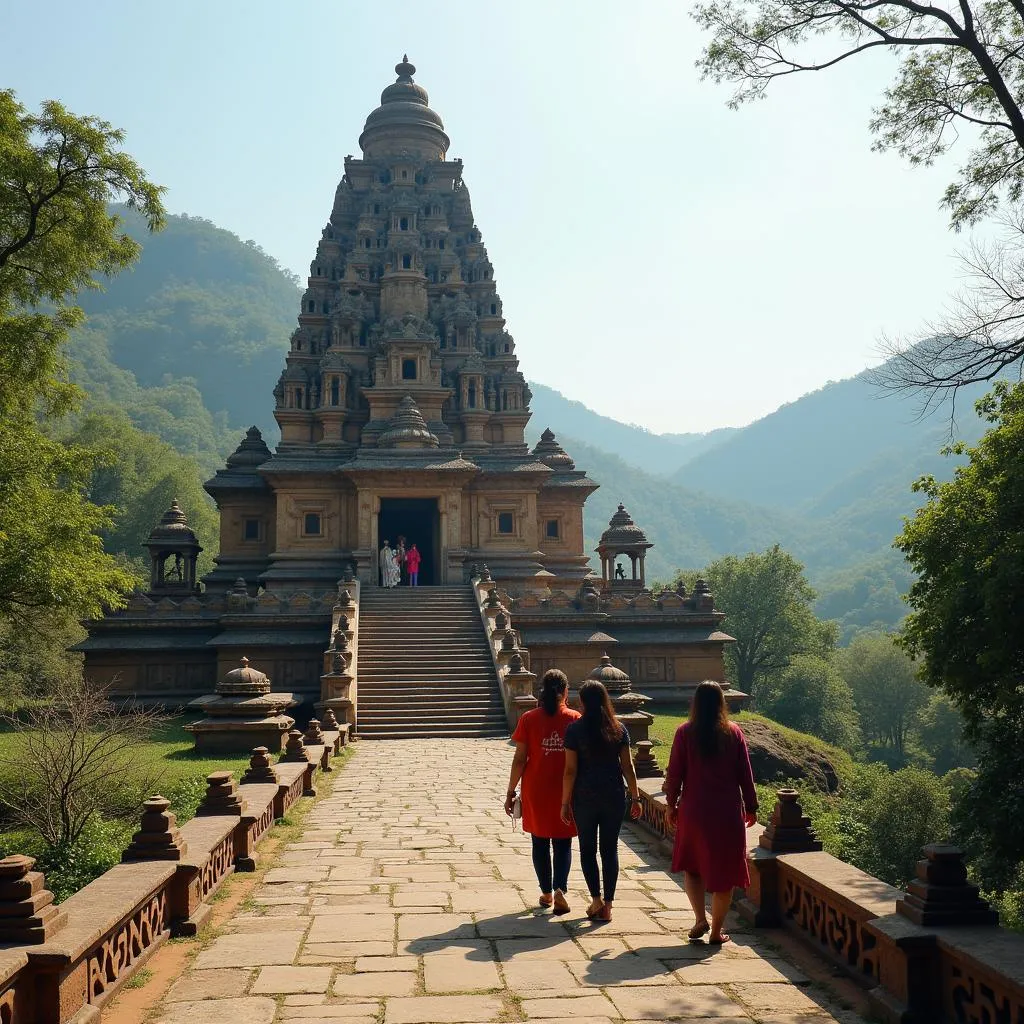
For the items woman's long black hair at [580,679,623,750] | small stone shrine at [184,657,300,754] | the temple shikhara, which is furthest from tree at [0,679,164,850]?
woman's long black hair at [580,679,623,750]

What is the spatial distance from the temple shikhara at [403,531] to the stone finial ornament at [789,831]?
873 centimetres

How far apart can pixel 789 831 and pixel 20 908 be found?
5.30m

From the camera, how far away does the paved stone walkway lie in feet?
17.7

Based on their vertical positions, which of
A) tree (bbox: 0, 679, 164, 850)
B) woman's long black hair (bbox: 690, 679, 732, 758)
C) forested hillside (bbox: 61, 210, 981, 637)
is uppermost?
forested hillside (bbox: 61, 210, 981, 637)

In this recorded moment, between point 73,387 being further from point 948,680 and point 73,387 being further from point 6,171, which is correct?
point 948,680

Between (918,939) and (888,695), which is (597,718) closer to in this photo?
(918,939)

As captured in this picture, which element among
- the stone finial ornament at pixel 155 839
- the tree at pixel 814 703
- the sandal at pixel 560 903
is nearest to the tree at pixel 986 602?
the sandal at pixel 560 903

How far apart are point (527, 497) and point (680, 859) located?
86.7 ft

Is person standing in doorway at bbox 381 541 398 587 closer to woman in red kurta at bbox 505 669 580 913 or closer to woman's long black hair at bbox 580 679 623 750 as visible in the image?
woman in red kurta at bbox 505 669 580 913

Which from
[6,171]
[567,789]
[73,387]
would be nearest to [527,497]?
[73,387]

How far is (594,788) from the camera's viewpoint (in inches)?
285

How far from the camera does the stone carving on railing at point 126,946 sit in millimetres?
5406

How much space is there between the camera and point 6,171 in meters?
16.8

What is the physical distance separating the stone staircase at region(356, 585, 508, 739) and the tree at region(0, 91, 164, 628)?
19.6 ft
